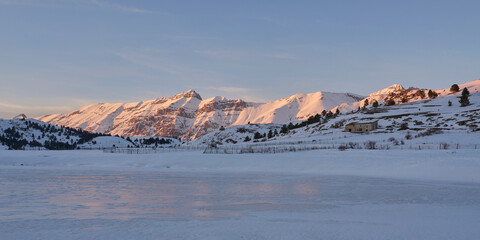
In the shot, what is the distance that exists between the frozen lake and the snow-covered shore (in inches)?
450

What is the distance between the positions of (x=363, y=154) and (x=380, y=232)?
3540 cm

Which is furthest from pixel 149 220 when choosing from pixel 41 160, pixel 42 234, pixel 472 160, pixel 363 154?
pixel 41 160

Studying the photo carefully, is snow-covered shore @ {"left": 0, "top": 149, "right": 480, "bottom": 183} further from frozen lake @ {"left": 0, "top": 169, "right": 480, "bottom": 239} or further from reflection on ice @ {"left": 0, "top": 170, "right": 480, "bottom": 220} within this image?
frozen lake @ {"left": 0, "top": 169, "right": 480, "bottom": 239}

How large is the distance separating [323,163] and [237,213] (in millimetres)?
28667

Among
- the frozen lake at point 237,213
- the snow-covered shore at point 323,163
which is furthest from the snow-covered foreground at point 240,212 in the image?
the snow-covered shore at point 323,163

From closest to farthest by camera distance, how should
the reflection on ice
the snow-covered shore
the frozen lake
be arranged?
the frozen lake
the reflection on ice
the snow-covered shore

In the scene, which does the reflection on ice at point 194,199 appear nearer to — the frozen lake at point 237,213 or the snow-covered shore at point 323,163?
the frozen lake at point 237,213

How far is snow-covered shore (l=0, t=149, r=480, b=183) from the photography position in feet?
113

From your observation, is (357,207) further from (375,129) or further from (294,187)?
(375,129)

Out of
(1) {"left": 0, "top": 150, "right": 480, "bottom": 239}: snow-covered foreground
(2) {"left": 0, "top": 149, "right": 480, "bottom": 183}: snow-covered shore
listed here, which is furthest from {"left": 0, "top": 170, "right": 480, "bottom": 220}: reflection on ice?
(2) {"left": 0, "top": 149, "right": 480, "bottom": 183}: snow-covered shore

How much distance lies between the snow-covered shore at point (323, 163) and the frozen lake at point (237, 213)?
37.5 feet

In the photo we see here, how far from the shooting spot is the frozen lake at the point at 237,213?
11.9 metres

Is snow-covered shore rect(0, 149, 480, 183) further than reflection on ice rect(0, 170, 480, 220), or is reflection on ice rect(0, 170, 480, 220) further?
snow-covered shore rect(0, 149, 480, 183)

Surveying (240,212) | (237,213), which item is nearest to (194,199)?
(240,212)
